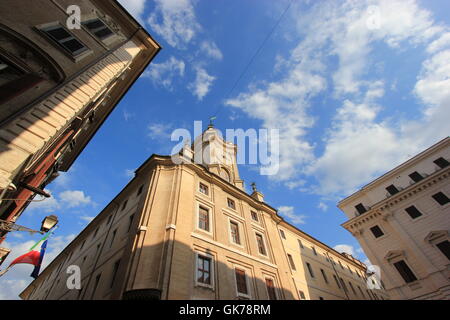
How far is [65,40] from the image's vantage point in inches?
346

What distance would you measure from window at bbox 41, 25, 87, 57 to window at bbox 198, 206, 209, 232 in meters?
12.7

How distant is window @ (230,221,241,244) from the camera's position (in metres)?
17.6

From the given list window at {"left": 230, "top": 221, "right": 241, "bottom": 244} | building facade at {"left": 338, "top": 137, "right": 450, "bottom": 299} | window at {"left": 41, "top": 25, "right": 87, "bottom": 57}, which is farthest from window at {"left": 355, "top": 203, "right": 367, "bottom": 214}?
window at {"left": 41, "top": 25, "right": 87, "bottom": 57}

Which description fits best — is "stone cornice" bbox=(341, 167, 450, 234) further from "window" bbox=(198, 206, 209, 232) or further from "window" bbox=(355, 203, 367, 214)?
"window" bbox=(198, 206, 209, 232)

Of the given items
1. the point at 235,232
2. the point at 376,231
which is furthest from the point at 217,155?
the point at 376,231

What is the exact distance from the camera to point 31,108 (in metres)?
6.04

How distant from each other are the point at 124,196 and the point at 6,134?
16987 mm

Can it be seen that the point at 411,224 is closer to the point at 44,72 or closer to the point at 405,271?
the point at 405,271

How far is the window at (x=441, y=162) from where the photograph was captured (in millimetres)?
25469

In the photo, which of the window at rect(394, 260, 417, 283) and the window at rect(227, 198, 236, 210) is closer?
the window at rect(227, 198, 236, 210)

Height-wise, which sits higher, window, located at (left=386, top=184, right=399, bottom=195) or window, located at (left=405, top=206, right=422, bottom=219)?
window, located at (left=386, top=184, right=399, bottom=195)

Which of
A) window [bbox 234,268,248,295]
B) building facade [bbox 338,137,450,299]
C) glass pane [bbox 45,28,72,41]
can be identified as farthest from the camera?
building facade [bbox 338,137,450,299]

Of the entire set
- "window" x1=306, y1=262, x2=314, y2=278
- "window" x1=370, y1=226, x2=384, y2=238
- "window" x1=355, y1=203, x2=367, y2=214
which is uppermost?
"window" x1=355, y1=203, x2=367, y2=214
